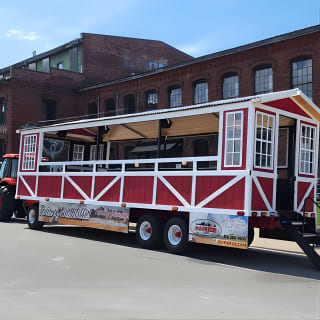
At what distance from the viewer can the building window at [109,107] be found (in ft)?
107

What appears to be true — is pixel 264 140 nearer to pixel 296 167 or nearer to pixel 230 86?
pixel 296 167

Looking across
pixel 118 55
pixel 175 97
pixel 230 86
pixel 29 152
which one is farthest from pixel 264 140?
pixel 118 55

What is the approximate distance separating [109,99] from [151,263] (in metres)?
25.4

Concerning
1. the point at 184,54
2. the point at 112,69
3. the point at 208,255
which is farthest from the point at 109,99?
the point at 208,255

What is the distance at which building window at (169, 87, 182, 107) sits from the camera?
28.0 m

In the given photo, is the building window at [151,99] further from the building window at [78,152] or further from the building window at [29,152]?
the building window at [29,152]

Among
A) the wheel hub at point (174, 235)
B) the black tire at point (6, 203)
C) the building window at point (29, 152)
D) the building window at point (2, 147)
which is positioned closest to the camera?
the wheel hub at point (174, 235)

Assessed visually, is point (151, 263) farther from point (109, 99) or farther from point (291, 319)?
point (109, 99)

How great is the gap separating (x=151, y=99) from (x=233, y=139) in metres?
20.7

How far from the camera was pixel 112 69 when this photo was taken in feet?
127

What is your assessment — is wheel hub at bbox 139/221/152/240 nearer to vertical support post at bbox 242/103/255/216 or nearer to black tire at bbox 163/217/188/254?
black tire at bbox 163/217/188/254

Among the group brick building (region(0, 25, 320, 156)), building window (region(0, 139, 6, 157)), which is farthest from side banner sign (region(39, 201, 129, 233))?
building window (region(0, 139, 6, 157))

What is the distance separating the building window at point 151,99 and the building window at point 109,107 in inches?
135

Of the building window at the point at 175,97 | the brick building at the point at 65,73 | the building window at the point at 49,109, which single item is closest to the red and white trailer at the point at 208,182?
the building window at the point at 175,97
